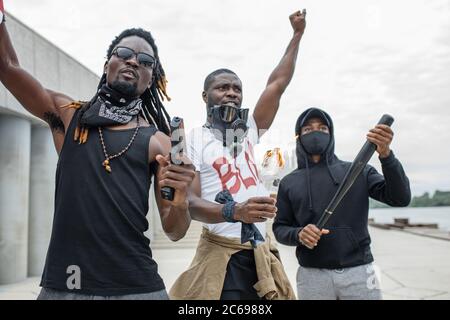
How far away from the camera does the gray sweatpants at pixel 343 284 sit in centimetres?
278

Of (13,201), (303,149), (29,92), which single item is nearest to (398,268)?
(303,149)

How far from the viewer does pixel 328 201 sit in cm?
299

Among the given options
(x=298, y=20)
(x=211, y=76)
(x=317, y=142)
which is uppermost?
(x=298, y=20)

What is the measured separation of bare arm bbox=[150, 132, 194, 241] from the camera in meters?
1.72

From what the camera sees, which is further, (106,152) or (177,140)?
(106,152)

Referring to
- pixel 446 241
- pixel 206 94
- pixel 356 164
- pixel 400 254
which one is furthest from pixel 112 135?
pixel 446 241

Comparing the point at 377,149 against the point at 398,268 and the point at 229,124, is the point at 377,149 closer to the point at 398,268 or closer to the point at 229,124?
the point at 229,124

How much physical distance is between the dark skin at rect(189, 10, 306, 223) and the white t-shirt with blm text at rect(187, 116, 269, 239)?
0.07 meters

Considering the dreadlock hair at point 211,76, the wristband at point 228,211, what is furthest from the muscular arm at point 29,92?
the dreadlock hair at point 211,76

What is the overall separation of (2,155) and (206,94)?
7476 millimetres

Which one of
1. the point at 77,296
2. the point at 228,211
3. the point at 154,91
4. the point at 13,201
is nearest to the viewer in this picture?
the point at 77,296

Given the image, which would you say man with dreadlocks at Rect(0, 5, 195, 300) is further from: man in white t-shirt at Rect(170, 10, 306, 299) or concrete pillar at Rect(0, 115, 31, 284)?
concrete pillar at Rect(0, 115, 31, 284)

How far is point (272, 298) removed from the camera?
2.46m

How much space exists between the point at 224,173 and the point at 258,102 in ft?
2.35
